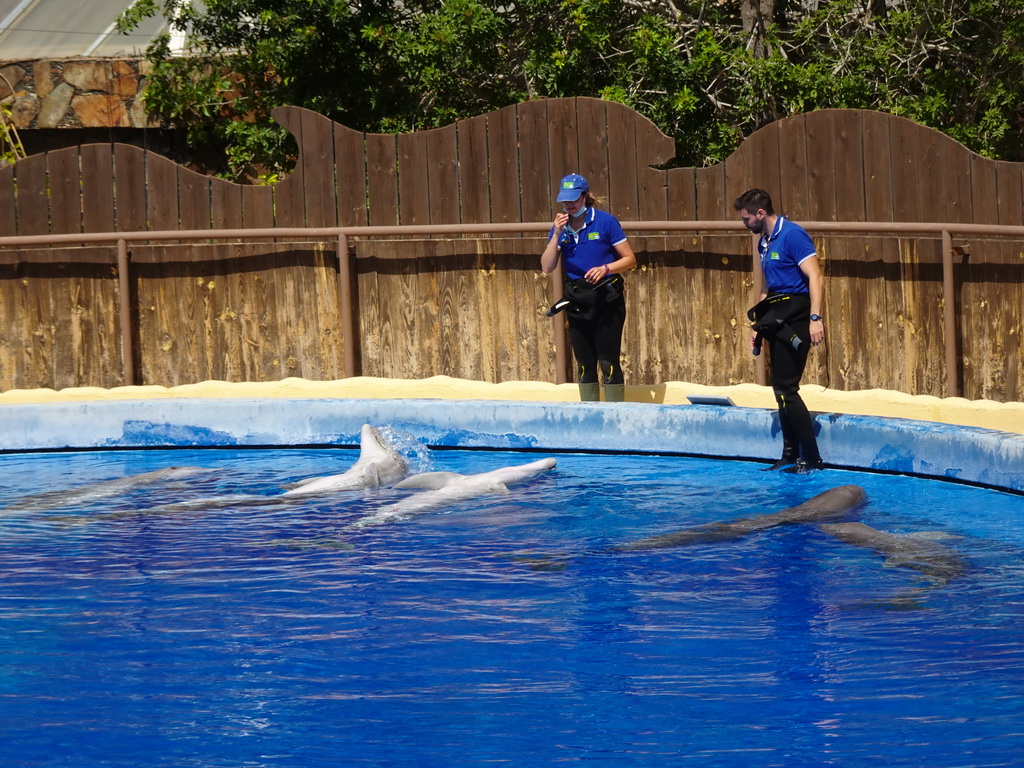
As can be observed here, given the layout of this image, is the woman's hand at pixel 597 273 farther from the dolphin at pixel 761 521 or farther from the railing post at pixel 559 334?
the dolphin at pixel 761 521

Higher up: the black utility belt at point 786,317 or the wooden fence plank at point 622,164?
the wooden fence plank at point 622,164

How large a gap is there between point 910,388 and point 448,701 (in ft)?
18.9

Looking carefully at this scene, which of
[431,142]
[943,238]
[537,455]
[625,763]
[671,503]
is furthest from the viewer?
[431,142]

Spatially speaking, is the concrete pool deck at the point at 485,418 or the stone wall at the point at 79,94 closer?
the concrete pool deck at the point at 485,418

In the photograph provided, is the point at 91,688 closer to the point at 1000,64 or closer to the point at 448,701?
the point at 448,701

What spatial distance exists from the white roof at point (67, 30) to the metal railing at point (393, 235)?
6.02 metres

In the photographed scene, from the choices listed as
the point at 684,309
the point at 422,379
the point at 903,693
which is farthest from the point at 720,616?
the point at 422,379

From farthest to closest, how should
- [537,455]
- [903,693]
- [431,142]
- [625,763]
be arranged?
1. [431,142]
2. [537,455]
3. [903,693]
4. [625,763]

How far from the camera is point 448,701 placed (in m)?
4.65

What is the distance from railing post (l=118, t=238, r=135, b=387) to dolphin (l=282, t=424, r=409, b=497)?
10.5ft

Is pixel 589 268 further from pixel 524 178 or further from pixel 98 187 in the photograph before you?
pixel 98 187

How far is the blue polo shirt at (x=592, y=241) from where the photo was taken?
9.47m

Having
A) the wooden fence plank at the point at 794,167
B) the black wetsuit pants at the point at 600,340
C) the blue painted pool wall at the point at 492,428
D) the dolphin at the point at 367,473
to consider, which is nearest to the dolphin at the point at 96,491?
the dolphin at the point at 367,473

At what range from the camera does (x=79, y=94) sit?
1628 cm
